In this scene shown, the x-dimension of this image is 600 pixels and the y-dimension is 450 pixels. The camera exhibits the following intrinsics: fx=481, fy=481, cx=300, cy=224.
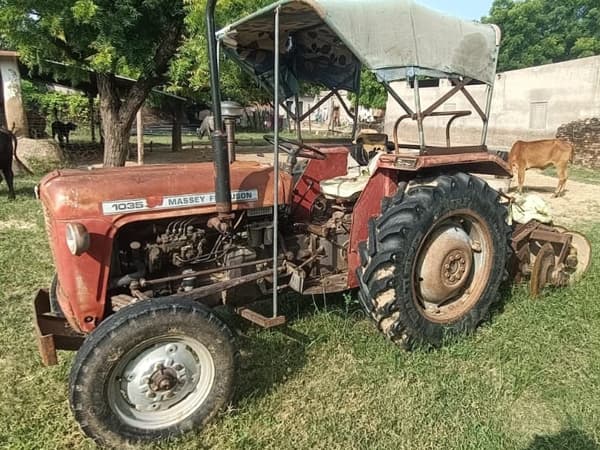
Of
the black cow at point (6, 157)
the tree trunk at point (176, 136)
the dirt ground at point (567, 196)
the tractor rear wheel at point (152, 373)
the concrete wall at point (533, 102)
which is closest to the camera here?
the tractor rear wheel at point (152, 373)

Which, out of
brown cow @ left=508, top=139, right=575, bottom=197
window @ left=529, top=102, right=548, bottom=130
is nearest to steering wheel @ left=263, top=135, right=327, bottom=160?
brown cow @ left=508, top=139, right=575, bottom=197

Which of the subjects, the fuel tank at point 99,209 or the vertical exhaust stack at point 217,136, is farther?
the fuel tank at point 99,209

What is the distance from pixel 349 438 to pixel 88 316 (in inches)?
61.6

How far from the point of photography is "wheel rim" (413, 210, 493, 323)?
132 inches

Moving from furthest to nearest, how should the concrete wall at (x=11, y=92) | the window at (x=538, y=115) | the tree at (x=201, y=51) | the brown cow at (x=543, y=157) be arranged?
1. the window at (x=538, y=115)
2. the concrete wall at (x=11, y=92)
3. the brown cow at (x=543, y=157)
4. the tree at (x=201, y=51)

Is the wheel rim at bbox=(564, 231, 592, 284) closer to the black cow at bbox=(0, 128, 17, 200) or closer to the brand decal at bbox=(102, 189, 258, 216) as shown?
the brand decal at bbox=(102, 189, 258, 216)

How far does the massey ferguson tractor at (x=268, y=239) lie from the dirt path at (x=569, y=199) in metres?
4.08

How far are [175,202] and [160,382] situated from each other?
3.30ft

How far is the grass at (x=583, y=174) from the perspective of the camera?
39.1 ft

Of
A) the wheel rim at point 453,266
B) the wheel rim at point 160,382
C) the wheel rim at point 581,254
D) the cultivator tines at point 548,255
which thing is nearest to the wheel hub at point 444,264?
the wheel rim at point 453,266

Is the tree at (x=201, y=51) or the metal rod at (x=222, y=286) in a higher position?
the tree at (x=201, y=51)

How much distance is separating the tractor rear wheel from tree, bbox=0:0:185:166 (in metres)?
7.65

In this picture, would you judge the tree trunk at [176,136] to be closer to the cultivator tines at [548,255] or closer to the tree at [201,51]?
the tree at [201,51]

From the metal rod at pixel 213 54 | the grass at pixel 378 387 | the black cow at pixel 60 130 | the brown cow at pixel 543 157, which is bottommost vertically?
the grass at pixel 378 387
